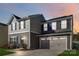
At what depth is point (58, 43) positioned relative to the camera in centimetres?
351

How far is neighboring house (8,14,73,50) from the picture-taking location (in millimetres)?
3502

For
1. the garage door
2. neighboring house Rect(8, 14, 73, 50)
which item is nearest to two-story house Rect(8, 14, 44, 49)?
neighboring house Rect(8, 14, 73, 50)

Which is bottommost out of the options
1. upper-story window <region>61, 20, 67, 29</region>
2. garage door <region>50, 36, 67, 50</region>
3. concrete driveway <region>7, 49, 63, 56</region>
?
concrete driveway <region>7, 49, 63, 56</region>

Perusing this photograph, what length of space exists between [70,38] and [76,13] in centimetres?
33

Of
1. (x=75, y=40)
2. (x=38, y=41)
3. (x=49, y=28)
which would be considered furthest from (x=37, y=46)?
(x=75, y=40)

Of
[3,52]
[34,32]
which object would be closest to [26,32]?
Result: [34,32]

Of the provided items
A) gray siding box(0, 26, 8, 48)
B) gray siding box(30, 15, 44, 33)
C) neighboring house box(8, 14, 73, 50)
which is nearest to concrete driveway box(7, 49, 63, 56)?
neighboring house box(8, 14, 73, 50)

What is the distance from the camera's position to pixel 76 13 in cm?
344

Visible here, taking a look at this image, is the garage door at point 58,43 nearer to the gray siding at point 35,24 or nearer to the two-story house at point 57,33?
the two-story house at point 57,33

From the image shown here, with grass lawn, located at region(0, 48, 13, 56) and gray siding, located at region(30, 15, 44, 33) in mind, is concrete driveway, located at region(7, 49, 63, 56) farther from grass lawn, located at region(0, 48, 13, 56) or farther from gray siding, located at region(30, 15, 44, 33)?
gray siding, located at region(30, 15, 44, 33)

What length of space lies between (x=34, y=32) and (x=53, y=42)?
0.28m

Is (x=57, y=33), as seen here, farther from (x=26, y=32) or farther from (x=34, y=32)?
(x=26, y=32)

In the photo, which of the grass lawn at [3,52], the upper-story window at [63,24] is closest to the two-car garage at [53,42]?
the upper-story window at [63,24]

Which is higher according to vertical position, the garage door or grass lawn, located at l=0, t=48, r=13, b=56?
the garage door
